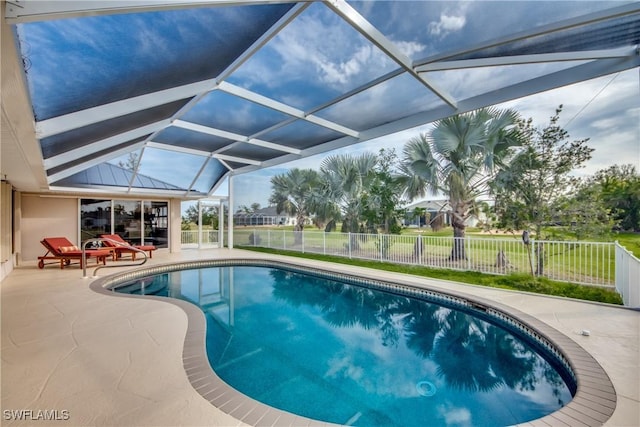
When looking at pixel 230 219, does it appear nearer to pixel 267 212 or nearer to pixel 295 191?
pixel 267 212

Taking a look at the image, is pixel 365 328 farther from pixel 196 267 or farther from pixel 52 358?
pixel 196 267

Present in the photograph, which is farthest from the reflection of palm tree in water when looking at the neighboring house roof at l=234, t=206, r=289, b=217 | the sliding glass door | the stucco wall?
the stucco wall

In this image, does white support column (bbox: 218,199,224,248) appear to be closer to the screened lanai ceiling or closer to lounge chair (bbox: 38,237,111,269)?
lounge chair (bbox: 38,237,111,269)

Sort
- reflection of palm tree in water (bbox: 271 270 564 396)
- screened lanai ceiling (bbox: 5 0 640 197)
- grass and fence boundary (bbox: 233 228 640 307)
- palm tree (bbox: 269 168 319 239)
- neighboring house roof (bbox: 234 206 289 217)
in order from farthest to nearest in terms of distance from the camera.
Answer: neighboring house roof (bbox: 234 206 289 217)
palm tree (bbox: 269 168 319 239)
grass and fence boundary (bbox: 233 228 640 307)
reflection of palm tree in water (bbox: 271 270 564 396)
screened lanai ceiling (bbox: 5 0 640 197)

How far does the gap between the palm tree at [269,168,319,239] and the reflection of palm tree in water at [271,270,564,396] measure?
8.19 m

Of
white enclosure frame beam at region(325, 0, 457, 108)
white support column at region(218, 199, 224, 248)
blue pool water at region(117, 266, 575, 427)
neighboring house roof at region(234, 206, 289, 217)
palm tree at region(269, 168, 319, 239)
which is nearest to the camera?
blue pool water at region(117, 266, 575, 427)

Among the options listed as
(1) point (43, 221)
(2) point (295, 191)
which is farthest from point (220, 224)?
(1) point (43, 221)

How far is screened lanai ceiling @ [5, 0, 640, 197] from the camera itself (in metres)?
2.93

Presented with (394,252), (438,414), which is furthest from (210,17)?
(394,252)

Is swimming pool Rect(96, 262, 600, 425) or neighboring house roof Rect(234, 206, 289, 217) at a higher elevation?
neighboring house roof Rect(234, 206, 289, 217)

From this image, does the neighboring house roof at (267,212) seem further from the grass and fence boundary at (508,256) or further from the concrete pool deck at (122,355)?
the concrete pool deck at (122,355)

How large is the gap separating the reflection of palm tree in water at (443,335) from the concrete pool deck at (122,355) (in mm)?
745

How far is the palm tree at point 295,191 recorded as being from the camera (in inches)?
635

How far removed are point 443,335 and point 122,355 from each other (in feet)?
16.4
